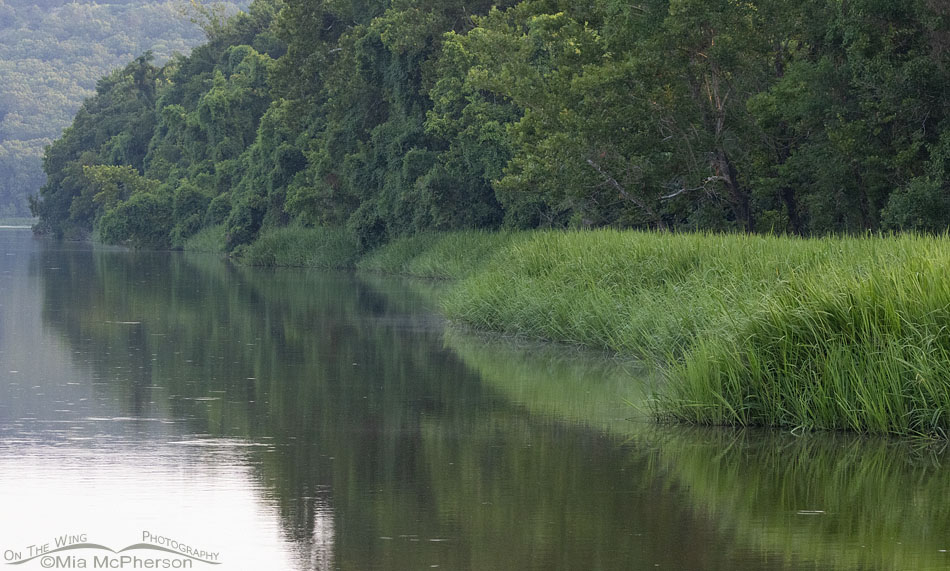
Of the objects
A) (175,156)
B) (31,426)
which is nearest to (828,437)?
(31,426)

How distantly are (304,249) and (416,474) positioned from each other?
49.6m

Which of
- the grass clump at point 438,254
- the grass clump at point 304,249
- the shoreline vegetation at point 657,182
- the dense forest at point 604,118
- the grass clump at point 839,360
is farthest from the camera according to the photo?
the grass clump at point 304,249

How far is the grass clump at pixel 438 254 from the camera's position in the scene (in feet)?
142

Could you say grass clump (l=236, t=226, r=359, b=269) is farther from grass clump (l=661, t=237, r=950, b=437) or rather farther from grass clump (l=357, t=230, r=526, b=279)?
grass clump (l=661, t=237, r=950, b=437)

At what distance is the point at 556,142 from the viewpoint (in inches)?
1375

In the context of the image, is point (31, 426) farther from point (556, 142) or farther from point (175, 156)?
point (175, 156)

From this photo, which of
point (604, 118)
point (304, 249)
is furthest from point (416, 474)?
point (304, 249)

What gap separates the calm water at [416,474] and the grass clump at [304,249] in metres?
36.4

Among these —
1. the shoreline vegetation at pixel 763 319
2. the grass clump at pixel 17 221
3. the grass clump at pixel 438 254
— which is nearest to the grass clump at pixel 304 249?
the grass clump at pixel 438 254

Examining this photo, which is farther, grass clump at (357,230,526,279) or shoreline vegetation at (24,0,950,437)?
grass clump at (357,230,526,279)

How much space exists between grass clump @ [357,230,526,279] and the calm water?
877 inches

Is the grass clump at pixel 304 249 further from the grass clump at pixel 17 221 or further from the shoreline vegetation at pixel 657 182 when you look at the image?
the grass clump at pixel 17 221

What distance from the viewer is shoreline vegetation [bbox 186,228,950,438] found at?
13.0 meters

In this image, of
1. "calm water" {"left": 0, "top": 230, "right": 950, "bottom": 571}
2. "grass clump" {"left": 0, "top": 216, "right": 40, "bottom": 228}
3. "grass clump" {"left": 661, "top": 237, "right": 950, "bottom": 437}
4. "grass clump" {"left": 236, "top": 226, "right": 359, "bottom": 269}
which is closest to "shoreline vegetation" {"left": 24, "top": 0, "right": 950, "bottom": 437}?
"grass clump" {"left": 661, "top": 237, "right": 950, "bottom": 437}
